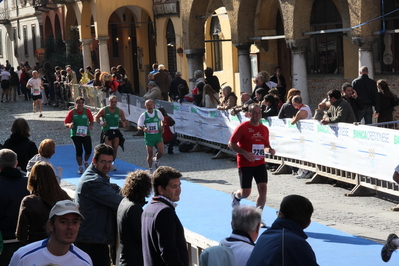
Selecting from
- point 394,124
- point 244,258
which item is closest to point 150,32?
point 394,124

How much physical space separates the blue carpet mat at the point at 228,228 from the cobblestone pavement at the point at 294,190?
11.8 inches

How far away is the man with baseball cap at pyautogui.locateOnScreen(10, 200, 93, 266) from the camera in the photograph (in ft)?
16.0

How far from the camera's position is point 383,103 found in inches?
645

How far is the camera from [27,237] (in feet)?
22.7

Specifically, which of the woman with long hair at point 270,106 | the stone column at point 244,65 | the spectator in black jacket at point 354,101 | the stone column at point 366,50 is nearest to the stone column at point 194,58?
the stone column at point 244,65

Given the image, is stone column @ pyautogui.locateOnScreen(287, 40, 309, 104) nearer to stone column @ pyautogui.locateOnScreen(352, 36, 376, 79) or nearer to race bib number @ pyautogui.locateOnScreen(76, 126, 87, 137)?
stone column @ pyautogui.locateOnScreen(352, 36, 376, 79)

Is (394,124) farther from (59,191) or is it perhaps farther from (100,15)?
(100,15)

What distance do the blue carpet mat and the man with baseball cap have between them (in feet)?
16.5

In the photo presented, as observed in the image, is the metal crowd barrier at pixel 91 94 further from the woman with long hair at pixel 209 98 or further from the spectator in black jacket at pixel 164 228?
the spectator in black jacket at pixel 164 228

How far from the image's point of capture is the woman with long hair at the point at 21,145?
10.8 m

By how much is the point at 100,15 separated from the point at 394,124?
2165 centimetres

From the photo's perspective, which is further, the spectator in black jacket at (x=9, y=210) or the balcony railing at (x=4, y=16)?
the balcony railing at (x=4, y=16)

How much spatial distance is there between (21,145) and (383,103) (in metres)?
8.43

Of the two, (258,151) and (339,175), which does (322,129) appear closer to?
(339,175)
